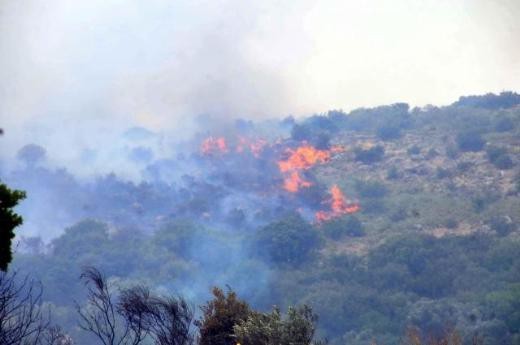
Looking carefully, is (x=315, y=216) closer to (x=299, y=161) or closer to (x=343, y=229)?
(x=343, y=229)

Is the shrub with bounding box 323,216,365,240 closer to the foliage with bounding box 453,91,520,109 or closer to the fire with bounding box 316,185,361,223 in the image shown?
the fire with bounding box 316,185,361,223

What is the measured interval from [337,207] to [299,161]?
890 inches

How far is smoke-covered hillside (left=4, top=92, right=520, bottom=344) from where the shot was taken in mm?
97625

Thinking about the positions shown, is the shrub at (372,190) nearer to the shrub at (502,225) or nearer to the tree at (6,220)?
the shrub at (502,225)

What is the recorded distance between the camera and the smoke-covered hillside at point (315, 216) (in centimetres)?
9762

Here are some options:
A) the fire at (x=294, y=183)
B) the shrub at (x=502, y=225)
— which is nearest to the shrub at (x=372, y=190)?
the fire at (x=294, y=183)

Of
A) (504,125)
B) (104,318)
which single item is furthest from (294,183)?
(104,318)

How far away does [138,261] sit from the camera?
408 ft

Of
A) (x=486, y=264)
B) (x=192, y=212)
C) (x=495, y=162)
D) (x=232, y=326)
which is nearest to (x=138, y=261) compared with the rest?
(x=192, y=212)

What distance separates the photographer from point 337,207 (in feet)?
442

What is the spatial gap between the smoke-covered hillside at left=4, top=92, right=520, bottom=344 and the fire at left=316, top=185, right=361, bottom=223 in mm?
353

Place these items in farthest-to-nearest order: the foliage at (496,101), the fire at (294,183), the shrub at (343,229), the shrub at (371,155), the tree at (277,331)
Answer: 1. the foliage at (496,101)
2. the shrub at (371,155)
3. the fire at (294,183)
4. the shrub at (343,229)
5. the tree at (277,331)

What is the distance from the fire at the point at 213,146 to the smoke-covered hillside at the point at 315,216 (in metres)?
0.50

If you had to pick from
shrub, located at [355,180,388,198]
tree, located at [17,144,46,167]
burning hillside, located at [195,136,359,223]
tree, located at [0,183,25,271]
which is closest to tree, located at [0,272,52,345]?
tree, located at [0,183,25,271]
